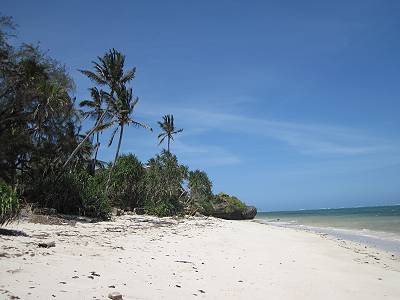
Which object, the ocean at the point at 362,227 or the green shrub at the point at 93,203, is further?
the ocean at the point at 362,227

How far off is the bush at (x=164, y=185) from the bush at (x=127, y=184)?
894 mm

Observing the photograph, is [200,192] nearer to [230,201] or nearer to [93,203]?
[230,201]

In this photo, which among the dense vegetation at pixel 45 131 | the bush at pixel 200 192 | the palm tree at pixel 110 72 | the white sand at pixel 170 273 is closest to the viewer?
the white sand at pixel 170 273

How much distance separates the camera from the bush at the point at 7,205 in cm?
790

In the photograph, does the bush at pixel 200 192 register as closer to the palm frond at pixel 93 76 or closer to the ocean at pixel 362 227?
the ocean at pixel 362 227

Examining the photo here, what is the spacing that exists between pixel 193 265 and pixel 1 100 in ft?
41.8

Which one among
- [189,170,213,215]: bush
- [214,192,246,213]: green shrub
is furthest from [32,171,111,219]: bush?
[214,192,246,213]: green shrub

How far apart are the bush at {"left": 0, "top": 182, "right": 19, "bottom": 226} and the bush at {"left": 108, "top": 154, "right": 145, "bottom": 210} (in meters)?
22.3

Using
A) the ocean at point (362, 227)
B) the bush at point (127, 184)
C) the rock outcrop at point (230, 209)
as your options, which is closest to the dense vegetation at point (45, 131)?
the bush at point (127, 184)

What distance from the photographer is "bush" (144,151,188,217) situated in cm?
3064

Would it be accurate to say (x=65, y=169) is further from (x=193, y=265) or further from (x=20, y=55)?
(x=193, y=265)

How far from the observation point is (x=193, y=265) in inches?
312

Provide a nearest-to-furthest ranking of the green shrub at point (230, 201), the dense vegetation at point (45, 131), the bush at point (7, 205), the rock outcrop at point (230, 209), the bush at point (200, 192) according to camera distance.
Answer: the bush at point (7, 205) → the dense vegetation at point (45, 131) → the bush at point (200, 192) → the rock outcrop at point (230, 209) → the green shrub at point (230, 201)

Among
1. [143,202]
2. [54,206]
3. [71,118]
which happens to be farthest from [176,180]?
[54,206]
